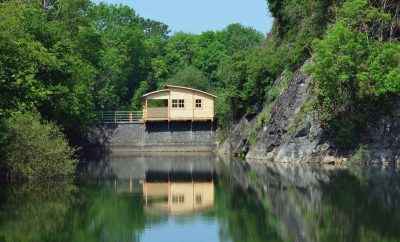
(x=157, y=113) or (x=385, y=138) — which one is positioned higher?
(x=157, y=113)

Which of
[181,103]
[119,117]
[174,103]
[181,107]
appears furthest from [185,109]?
[119,117]

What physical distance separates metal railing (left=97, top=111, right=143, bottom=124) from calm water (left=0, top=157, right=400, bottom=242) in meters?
32.5

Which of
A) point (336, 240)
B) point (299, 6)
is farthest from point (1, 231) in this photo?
point (299, 6)

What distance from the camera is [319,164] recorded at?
55062mm

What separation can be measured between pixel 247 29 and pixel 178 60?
20458mm

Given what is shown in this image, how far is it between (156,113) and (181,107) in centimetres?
240

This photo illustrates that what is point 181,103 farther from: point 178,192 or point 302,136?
point 178,192

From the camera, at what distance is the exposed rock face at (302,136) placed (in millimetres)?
52406

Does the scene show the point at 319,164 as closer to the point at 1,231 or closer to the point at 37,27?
the point at 37,27

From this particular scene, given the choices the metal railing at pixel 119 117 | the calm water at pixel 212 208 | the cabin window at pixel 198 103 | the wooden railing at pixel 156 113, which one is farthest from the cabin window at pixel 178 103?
the calm water at pixel 212 208

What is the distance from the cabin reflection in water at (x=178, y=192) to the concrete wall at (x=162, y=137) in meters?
27.5

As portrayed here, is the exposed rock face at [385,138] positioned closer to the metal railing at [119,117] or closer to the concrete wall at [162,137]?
the concrete wall at [162,137]

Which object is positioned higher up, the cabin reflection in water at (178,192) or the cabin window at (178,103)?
the cabin window at (178,103)

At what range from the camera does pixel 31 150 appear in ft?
139
